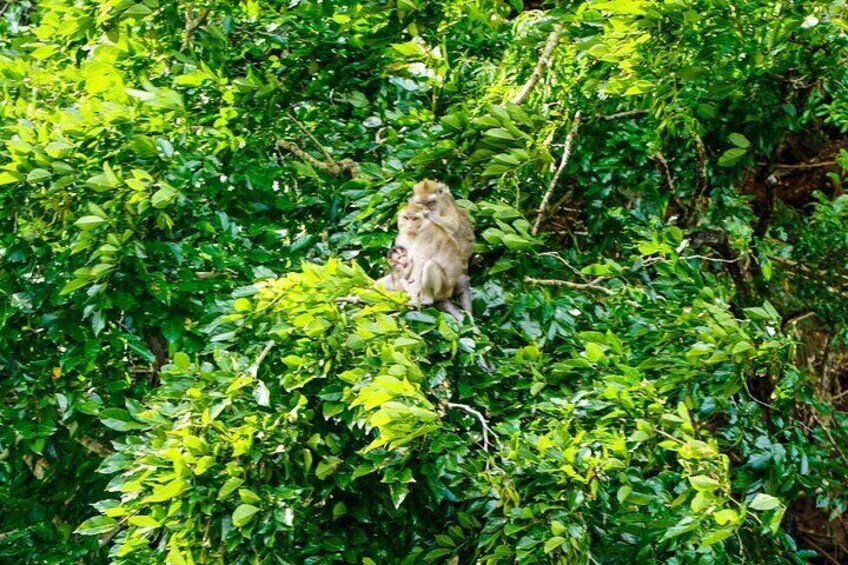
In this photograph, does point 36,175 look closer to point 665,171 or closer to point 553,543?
point 553,543

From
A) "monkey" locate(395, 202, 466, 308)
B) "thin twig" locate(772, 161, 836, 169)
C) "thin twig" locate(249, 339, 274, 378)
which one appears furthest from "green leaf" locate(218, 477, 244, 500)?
"thin twig" locate(772, 161, 836, 169)

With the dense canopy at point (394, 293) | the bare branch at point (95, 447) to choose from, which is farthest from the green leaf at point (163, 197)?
the bare branch at point (95, 447)

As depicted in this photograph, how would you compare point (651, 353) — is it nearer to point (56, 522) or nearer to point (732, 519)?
point (732, 519)

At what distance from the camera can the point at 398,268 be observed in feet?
14.6

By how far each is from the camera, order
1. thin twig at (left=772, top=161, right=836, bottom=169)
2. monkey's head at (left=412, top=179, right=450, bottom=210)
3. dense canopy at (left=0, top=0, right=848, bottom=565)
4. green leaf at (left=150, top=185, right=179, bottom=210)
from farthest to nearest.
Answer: thin twig at (left=772, top=161, right=836, bottom=169), monkey's head at (left=412, top=179, right=450, bottom=210), green leaf at (left=150, top=185, right=179, bottom=210), dense canopy at (left=0, top=0, right=848, bottom=565)

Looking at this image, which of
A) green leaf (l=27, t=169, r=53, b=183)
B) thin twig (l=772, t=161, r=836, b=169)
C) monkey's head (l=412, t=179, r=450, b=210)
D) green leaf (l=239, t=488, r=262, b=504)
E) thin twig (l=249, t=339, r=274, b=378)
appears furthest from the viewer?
thin twig (l=772, t=161, r=836, b=169)

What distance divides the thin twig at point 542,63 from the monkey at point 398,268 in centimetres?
71

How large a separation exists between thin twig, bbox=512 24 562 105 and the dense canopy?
1cm

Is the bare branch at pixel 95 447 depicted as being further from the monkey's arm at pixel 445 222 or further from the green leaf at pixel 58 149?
the monkey's arm at pixel 445 222

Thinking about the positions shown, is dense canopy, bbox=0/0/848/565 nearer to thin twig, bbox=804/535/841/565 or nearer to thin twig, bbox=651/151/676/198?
thin twig, bbox=651/151/676/198

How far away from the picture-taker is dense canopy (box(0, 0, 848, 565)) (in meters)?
3.28

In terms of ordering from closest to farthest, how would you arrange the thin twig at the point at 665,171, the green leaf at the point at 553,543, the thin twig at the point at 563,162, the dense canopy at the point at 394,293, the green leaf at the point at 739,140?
the green leaf at the point at 553,543, the dense canopy at the point at 394,293, the green leaf at the point at 739,140, the thin twig at the point at 563,162, the thin twig at the point at 665,171

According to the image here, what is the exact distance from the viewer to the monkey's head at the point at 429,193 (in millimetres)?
4348

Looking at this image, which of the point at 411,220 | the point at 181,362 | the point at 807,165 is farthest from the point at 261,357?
the point at 807,165
